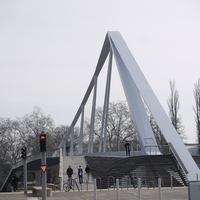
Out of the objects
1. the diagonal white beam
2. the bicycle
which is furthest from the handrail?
the bicycle

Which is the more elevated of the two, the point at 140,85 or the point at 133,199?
the point at 140,85

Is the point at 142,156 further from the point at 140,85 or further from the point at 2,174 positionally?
the point at 2,174

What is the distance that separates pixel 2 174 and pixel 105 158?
171 feet

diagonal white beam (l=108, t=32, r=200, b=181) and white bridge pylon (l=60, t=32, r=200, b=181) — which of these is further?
white bridge pylon (l=60, t=32, r=200, b=181)

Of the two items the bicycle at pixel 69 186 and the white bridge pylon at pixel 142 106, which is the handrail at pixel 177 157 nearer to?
the white bridge pylon at pixel 142 106

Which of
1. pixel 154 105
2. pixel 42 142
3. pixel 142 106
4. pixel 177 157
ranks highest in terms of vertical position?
pixel 142 106

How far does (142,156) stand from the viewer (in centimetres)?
3631

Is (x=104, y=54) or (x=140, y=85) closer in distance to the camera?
(x=140, y=85)

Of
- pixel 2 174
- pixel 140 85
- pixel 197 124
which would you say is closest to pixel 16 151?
pixel 2 174

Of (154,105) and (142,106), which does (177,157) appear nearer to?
(154,105)

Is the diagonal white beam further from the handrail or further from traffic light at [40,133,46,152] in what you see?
traffic light at [40,133,46,152]

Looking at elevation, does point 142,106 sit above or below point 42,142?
above

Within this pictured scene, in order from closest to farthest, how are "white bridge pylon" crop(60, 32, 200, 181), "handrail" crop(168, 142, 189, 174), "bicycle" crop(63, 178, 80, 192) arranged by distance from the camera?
"bicycle" crop(63, 178, 80, 192) < "handrail" crop(168, 142, 189, 174) < "white bridge pylon" crop(60, 32, 200, 181)

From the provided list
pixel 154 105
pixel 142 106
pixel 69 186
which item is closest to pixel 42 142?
pixel 69 186
